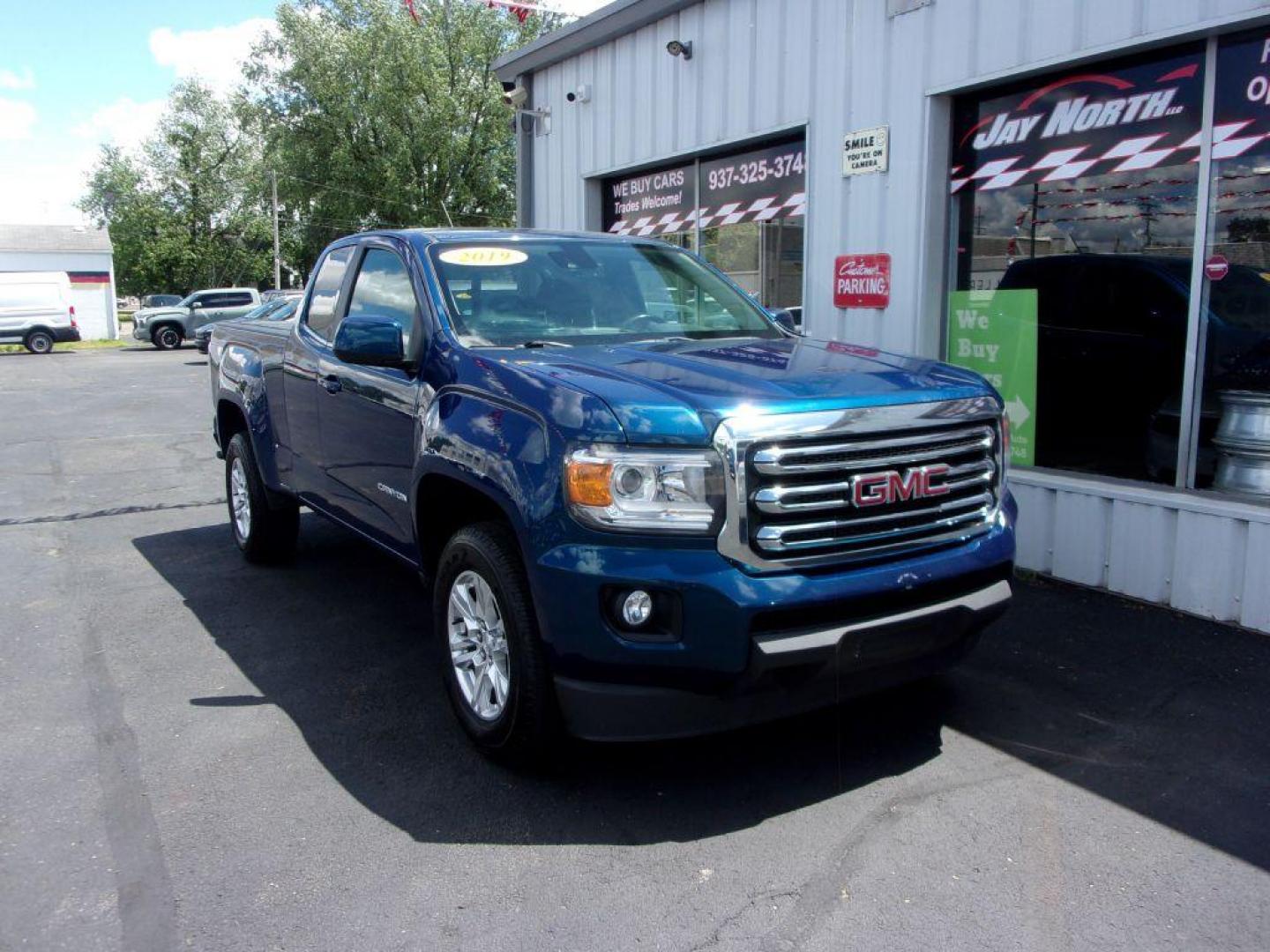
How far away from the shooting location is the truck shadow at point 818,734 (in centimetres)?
339

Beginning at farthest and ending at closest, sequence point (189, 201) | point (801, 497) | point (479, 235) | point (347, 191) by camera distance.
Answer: point (189, 201)
point (347, 191)
point (479, 235)
point (801, 497)

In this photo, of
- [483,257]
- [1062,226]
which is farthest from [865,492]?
[1062,226]

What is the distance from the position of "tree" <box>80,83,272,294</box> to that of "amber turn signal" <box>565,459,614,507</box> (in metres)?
58.1

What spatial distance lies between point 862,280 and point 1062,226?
137cm

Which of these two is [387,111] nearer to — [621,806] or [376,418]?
[376,418]

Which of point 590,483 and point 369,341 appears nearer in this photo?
point 590,483


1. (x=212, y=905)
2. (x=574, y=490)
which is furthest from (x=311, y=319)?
(x=212, y=905)

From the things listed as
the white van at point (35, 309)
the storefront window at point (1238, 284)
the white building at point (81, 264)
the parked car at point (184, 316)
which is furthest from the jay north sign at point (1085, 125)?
the white building at point (81, 264)

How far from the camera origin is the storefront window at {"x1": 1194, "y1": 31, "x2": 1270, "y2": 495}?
511cm

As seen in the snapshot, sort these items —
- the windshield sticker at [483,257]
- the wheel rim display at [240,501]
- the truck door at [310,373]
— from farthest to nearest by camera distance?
the wheel rim display at [240,501] → the truck door at [310,373] → the windshield sticker at [483,257]

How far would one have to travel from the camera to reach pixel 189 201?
58.8 m

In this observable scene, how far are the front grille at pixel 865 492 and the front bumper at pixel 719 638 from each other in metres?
0.09

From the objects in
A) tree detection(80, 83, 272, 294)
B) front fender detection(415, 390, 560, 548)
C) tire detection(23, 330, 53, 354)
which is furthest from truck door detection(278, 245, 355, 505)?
tree detection(80, 83, 272, 294)

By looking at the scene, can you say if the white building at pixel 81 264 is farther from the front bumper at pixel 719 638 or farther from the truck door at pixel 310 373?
the front bumper at pixel 719 638
